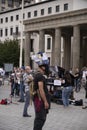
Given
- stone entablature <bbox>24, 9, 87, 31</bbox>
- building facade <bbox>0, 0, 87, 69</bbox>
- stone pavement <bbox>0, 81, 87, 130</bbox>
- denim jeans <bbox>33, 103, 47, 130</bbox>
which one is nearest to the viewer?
denim jeans <bbox>33, 103, 47, 130</bbox>

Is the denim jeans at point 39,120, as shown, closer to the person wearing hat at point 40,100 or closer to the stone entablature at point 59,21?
the person wearing hat at point 40,100

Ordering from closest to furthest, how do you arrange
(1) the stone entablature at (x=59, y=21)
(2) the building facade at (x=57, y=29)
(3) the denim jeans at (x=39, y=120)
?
(3) the denim jeans at (x=39, y=120)
(1) the stone entablature at (x=59, y=21)
(2) the building facade at (x=57, y=29)

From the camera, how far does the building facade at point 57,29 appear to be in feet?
144

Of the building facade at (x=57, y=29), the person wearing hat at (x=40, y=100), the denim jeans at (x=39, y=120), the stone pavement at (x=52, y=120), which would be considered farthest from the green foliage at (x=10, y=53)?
the denim jeans at (x=39, y=120)

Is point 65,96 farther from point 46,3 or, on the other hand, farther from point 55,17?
point 46,3

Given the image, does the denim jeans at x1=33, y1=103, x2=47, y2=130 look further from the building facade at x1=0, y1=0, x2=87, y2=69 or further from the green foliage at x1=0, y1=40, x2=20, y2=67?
the green foliage at x1=0, y1=40, x2=20, y2=67

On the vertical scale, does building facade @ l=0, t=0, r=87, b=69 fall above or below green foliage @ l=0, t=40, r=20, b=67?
above

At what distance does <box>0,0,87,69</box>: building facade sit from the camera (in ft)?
144

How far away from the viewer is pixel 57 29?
153ft

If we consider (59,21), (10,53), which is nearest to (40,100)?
(59,21)

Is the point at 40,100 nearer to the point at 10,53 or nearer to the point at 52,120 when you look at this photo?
the point at 52,120

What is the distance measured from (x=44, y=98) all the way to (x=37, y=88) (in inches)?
13.3

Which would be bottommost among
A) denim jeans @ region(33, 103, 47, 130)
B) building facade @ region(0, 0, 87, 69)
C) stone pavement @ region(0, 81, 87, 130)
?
stone pavement @ region(0, 81, 87, 130)

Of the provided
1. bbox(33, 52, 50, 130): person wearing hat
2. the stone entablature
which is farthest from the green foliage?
bbox(33, 52, 50, 130): person wearing hat
